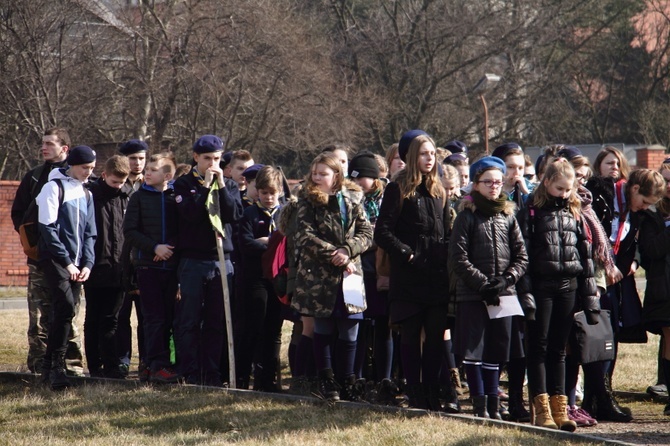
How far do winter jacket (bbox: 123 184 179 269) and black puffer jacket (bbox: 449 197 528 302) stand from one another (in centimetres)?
266

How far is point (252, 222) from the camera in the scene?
8898 millimetres

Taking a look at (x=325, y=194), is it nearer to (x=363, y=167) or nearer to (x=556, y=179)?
(x=363, y=167)

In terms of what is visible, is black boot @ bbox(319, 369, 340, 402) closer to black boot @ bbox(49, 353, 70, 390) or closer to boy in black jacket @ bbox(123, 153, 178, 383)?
boy in black jacket @ bbox(123, 153, 178, 383)

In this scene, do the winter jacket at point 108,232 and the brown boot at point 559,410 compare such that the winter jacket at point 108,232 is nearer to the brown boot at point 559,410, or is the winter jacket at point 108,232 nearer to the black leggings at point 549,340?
the black leggings at point 549,340

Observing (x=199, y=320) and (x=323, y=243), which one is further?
(x=199, y=320)

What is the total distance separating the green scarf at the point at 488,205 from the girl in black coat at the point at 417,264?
451 mm

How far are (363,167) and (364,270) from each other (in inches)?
33.3

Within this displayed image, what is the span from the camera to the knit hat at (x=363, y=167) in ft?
28.6

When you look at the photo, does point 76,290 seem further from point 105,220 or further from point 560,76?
point 560,76

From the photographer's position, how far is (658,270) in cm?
823

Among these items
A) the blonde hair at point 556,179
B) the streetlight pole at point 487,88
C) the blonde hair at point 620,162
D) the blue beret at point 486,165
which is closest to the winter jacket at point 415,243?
the blue beret at point 486,165

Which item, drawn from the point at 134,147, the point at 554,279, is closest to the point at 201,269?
the point at 134,147

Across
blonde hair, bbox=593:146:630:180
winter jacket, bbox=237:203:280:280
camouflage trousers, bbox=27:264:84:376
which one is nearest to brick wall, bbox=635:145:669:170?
blonde hair, bbox=593:146:630:180

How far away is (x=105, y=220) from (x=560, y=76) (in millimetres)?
29103
